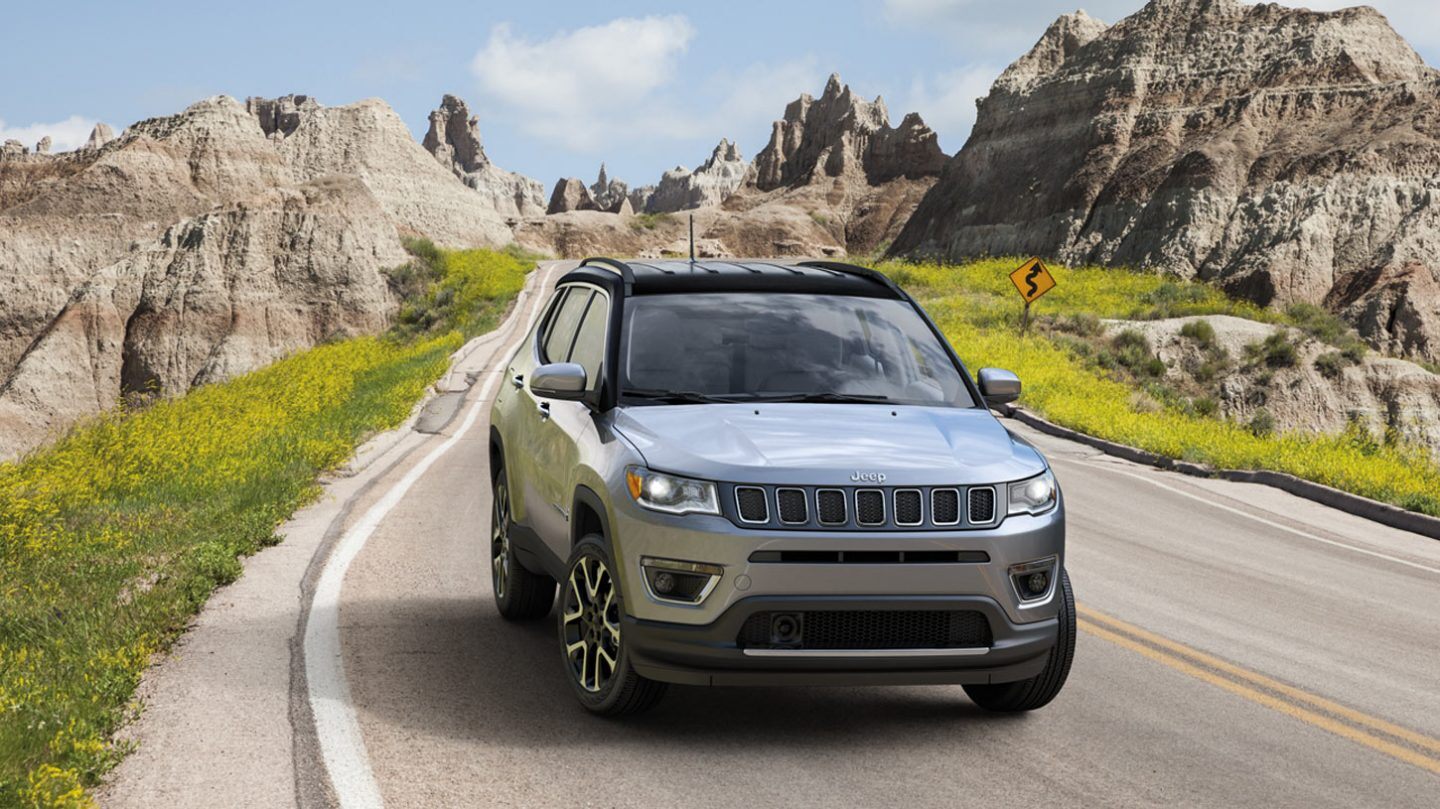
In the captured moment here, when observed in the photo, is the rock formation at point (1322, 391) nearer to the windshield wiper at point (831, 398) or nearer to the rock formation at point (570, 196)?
the windshield wiper at point (831, 398)

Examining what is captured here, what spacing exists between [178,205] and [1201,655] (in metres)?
50.9

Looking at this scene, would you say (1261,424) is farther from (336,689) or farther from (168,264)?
(168,264)

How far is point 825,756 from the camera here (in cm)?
511

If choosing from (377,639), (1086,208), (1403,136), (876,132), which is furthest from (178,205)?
Answer: (876,132)

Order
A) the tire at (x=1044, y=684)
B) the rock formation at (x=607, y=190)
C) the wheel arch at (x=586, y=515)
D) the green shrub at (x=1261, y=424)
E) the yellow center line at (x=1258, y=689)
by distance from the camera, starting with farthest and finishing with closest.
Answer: the rock formation at (x=607, y=190) → the green shrub at (x=1261, y=424) → the yellow center line at (x=1258, y=689) → the tire at (x=1044, y=684) → the wheel arch at (x=586, y=515)

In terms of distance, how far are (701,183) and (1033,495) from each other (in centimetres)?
16962

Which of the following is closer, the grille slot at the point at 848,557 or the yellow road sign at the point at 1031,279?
the grille slot at the point at 848,557

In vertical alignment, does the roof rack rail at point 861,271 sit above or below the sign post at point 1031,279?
above

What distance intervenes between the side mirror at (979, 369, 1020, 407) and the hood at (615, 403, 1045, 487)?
0.47 meters

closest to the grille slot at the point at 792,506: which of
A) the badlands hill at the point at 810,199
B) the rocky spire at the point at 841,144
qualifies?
the badlands hill at the point at 810,199

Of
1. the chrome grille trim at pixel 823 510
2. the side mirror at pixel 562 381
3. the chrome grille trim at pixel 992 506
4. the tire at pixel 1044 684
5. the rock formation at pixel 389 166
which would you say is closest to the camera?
the chrome grille trim at pixel 823 510

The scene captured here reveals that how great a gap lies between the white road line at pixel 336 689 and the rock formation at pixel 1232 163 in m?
33.4

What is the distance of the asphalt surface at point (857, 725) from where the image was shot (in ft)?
15.6

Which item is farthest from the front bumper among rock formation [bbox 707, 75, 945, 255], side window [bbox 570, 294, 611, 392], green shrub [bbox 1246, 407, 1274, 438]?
rock formation [bbox 707, 75, 945, 255]
